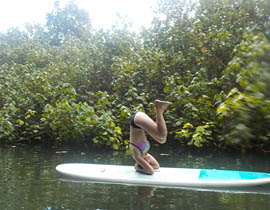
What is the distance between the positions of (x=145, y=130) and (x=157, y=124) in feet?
0.94

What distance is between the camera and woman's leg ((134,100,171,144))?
17.1 feet

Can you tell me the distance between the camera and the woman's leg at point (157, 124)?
521 cm

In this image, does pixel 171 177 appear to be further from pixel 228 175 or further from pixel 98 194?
pixel 98 194

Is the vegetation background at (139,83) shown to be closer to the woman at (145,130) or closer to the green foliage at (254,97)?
the woman at (145,130)

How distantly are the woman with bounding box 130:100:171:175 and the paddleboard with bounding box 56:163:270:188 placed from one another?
0.17 m

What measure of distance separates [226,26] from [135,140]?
5.76m

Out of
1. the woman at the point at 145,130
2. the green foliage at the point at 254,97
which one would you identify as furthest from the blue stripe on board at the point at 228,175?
the green foliage at the point at 254,97

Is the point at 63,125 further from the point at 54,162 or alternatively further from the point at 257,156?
the point at 257,156

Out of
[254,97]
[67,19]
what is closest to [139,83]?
[254,97]

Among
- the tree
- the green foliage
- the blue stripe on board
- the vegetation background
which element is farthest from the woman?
the tree

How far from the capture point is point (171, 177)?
5.27 metres

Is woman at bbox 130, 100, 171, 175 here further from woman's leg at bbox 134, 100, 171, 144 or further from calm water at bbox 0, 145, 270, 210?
calm water at bbox 0, 145, 270, 210

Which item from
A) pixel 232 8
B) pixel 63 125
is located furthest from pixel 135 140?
pixel 232 8

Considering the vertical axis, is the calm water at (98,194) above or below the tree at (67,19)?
below
